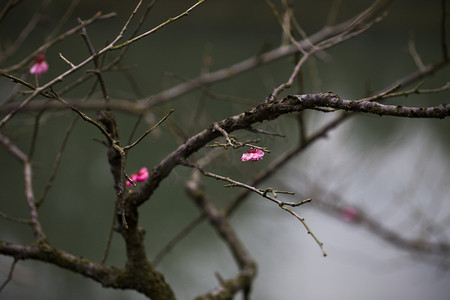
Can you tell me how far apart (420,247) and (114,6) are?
172 inches

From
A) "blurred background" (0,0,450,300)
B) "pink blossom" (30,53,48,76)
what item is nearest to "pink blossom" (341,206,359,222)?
"blurred background" (0,0,450,300)

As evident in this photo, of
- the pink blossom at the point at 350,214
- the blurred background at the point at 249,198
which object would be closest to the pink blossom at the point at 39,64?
the blurred background at the point at 249,198

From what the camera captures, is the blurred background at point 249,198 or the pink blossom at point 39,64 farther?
the blurred background at point 249,198

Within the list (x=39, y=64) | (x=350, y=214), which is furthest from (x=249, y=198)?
(x=39, y=64)

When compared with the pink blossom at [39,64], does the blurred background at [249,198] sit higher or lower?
higher

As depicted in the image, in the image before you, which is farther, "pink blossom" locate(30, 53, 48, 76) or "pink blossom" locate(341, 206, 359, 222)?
"pink blossom" locate(341, 206, 359, 222)

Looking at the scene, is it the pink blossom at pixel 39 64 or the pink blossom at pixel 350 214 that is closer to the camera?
the pink blossom at pixel 39 64

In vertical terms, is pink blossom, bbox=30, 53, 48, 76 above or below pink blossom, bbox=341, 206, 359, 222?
below

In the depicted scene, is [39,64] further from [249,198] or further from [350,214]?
[249,198]

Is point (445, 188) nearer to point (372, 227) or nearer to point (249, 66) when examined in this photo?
point (372, 227)

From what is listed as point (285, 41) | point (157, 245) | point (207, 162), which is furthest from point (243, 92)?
point (207, 162)

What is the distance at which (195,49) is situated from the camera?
522cm

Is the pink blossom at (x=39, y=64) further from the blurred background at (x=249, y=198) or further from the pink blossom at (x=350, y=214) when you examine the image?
the pink blossom at (x=350, y=214)

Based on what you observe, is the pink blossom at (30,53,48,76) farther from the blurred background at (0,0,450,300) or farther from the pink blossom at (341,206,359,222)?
the pink blossom at (341,206,359,222)
